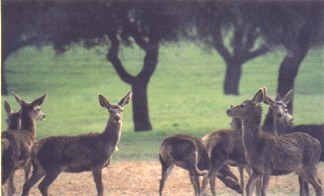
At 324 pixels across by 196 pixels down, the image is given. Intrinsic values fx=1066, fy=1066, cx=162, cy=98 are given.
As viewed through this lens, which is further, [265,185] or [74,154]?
[74,154]

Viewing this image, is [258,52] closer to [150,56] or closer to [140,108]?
[150,56]

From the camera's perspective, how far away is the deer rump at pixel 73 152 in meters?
15.0

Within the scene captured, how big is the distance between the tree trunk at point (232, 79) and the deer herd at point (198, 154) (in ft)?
65.2

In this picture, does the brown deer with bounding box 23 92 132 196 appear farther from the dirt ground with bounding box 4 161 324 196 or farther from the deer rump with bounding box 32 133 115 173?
the dirt ground with bounding box 4 161 324 196

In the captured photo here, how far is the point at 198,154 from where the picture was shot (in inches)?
621

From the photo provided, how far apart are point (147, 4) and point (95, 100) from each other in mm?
5679

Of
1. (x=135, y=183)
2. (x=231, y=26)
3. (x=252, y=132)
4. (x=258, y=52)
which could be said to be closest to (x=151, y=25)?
(x=231, y=26)

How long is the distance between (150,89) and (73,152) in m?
22.2

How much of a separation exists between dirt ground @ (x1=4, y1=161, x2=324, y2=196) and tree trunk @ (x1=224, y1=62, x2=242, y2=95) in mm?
15589

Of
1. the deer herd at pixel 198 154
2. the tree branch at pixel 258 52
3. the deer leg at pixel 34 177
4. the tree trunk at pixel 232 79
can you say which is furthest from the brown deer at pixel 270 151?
the tree trunk at pixel 232 79

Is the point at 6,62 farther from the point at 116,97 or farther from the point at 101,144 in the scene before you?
the point at 101,144

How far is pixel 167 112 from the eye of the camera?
3447 cm

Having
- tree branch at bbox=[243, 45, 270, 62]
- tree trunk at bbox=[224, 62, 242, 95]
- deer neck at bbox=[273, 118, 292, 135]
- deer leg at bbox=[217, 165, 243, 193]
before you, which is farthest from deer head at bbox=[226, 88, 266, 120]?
tree trunk at bbox=[224, 62, 242, 95]

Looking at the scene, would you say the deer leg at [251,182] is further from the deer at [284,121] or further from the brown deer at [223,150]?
the deer at [284,121]
